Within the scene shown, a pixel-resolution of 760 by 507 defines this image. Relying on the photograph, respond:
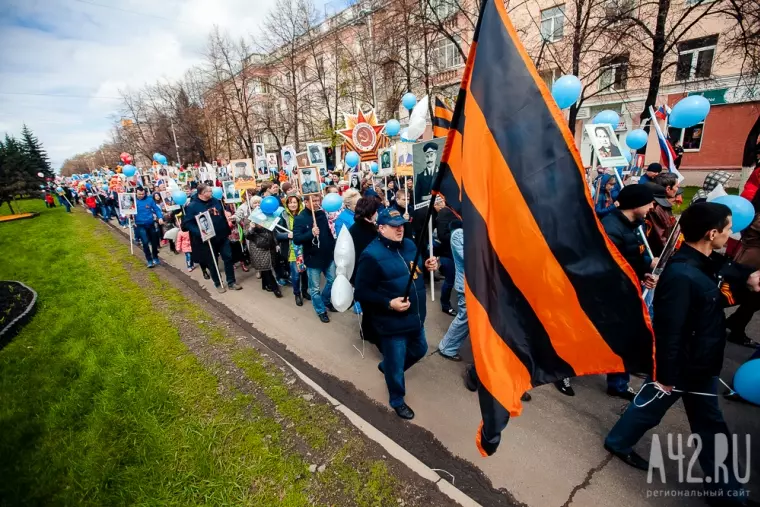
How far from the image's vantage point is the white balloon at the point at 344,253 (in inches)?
152

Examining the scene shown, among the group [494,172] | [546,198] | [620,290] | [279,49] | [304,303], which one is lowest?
[304,303]

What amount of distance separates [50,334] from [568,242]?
6.99 m

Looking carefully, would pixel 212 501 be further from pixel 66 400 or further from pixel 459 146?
pixel 459 146

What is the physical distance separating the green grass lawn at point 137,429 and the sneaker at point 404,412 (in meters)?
0.62

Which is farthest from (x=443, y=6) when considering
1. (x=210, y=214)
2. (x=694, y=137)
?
(x=210, y=214)

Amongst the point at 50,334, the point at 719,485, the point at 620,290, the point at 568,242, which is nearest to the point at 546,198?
the point at 568,242

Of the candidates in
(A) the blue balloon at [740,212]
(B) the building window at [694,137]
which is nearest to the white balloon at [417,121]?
(A) the blue balloon at [740,212]

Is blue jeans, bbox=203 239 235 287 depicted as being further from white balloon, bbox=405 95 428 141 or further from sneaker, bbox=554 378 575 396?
sneaker, bbox=554 378 575 396

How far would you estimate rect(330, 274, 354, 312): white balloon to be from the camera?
12.0 ft

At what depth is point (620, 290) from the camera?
167 cm

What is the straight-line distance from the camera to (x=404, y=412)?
11.0ft

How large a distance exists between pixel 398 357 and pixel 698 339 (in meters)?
2.16

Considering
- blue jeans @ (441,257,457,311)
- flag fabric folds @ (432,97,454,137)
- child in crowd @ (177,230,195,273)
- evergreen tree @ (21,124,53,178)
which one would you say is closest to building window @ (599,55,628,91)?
flag fabric folds @ (432,97,454,137)

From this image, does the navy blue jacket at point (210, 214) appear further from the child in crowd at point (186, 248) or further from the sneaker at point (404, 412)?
the sneaker at point (404, 412)
